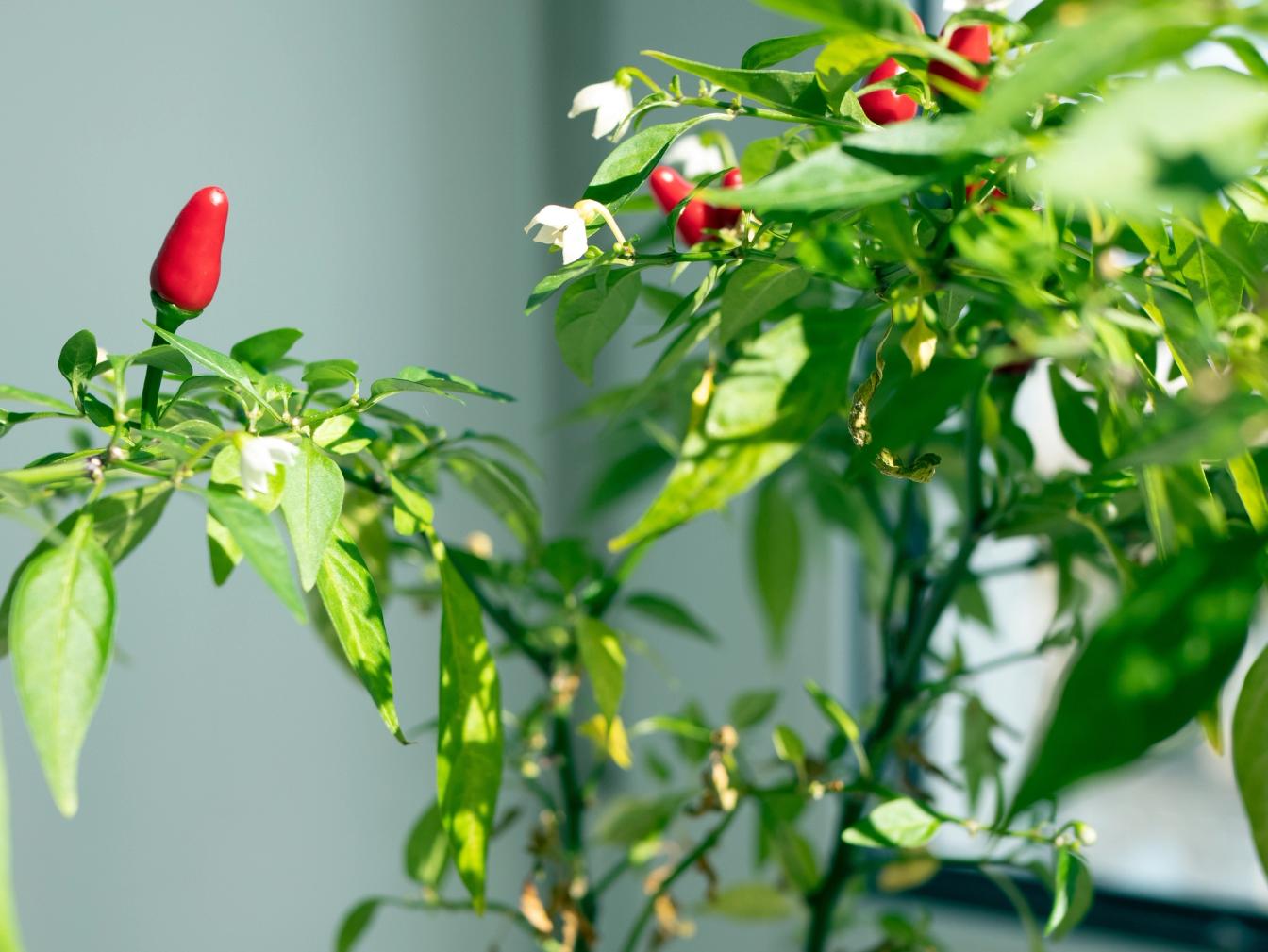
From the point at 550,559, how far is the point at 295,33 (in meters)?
0.53

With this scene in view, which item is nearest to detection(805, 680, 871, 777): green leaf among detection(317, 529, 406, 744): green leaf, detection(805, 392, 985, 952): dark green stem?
detection(805, 392, 985, 952): dark green stem

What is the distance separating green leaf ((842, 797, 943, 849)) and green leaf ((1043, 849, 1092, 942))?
0.05 m

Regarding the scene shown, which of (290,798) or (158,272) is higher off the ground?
(158,272)

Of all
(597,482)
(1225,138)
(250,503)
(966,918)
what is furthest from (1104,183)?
(966,918)

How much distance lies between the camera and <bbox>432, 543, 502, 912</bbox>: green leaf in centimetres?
41

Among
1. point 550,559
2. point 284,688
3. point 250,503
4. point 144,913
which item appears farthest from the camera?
point 284,688

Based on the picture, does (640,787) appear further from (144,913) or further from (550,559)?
(550,559)

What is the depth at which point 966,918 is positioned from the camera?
44.8 inches

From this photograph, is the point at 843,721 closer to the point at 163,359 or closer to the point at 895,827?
A: the point at 895,827

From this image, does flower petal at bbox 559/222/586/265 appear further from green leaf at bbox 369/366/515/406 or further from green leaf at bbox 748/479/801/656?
green leaf at bbox 748/479/801/656

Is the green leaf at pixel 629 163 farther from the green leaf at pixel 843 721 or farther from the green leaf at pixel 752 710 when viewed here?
the green leaf at pixel 752 710

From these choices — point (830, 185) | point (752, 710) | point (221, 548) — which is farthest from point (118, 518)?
point (752, 710)

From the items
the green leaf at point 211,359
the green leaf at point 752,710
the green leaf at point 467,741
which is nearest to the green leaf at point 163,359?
the green leaf at point 211,359

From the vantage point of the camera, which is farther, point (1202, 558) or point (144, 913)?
point (144, 913)
